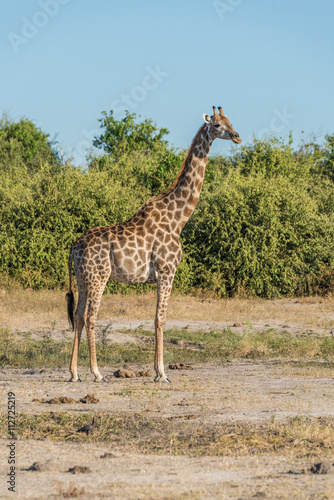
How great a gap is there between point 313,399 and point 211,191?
63.1 feet

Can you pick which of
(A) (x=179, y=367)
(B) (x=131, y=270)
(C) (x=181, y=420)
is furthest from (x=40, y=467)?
(A) (x=179, y=367)

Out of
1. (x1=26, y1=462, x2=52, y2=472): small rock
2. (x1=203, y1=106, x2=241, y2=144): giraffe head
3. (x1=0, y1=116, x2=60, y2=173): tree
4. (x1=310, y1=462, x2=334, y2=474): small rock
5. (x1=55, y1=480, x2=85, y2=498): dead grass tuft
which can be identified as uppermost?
(x1=0, y1=116, x2=60, y2=173): tree

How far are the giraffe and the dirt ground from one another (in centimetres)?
79

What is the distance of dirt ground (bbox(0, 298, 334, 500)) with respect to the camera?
5.05 m

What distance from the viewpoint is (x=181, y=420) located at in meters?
7.65

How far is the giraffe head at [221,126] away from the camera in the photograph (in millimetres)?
11148

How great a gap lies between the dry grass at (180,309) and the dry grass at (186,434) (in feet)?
27.5

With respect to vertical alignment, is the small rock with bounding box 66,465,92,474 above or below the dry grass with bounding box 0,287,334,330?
below

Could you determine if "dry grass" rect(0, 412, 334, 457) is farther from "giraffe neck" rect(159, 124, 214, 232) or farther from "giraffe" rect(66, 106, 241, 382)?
"giraffe neck" rect(159, 124, 214, 232)

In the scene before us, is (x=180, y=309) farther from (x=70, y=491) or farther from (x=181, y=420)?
(x=70, y=491)

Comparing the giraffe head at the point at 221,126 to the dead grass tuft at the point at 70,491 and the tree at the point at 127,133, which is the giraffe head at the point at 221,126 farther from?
the tree at the point at 127,133

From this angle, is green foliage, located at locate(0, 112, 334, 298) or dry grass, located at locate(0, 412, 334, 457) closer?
dry grass, located at locate(0, 412, 334, 457)

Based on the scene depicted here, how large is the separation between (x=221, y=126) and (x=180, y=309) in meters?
9.05

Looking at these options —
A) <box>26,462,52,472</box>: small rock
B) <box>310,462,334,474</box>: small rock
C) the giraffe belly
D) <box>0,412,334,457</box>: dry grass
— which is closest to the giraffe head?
the giraffe belly
